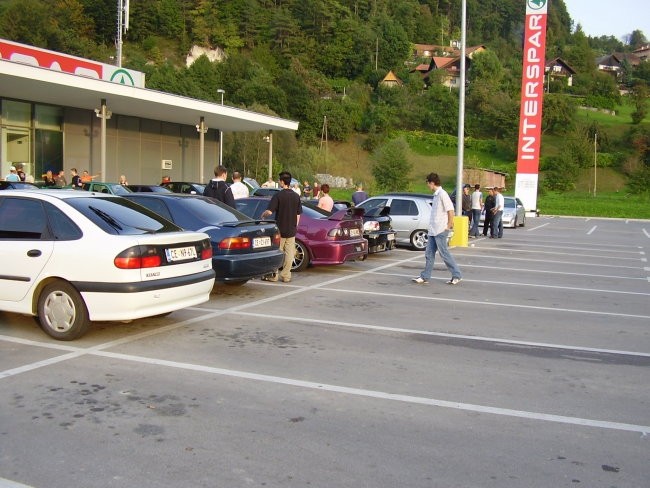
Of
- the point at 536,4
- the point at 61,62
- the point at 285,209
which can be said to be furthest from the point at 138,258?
the point at 536,4

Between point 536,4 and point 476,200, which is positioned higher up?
point 536,4

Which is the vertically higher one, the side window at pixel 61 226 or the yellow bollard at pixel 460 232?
the side window at pixel 61 226

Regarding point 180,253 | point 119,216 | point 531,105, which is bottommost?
point 180,253

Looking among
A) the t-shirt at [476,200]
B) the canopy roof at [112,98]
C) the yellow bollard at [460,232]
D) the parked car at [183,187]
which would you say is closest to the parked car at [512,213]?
the t-shirt at [476,200]

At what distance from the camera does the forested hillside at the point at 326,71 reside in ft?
285

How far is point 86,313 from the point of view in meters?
6.37

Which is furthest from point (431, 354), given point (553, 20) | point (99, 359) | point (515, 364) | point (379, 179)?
point (553, 20)

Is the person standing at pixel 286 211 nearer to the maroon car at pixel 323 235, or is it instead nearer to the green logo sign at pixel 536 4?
the maroon car at pixel 323 235

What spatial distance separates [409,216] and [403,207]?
32 centimetres

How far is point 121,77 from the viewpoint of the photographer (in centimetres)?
2856

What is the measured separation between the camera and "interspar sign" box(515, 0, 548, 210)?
44094 millimetres

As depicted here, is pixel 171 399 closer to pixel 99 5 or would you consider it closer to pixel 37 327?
pixel 37 327

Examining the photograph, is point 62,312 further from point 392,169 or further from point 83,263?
point 392,169

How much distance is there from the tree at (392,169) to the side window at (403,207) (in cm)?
4735
